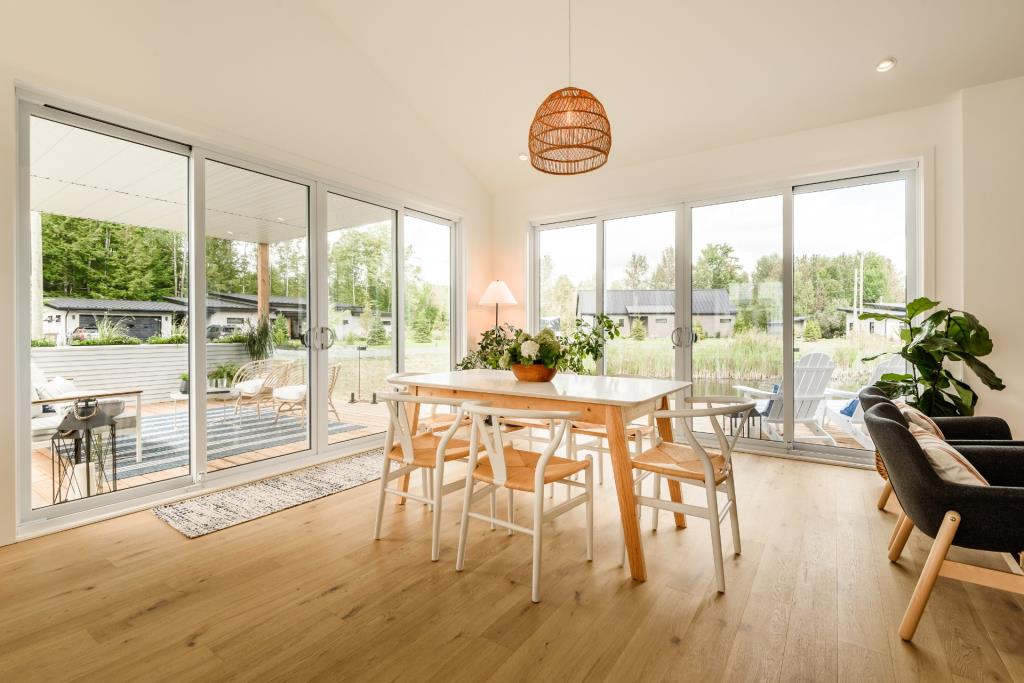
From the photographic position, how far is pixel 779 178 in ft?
13.8

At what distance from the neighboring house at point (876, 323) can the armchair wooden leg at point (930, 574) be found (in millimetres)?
2628

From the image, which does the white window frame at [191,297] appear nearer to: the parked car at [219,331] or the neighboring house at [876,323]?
the parked car at [219,331]

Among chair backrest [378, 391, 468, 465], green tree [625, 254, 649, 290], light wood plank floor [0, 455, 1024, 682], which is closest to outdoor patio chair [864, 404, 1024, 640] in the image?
light wood plank floor [0, 455, 1024, 682]

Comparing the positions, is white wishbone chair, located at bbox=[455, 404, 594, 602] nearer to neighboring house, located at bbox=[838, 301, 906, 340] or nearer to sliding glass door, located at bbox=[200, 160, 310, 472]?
sliding glass door, located at bbox=[200, 160, 310, 472]

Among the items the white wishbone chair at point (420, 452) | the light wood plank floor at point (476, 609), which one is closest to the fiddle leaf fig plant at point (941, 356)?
the light wood plank floor at point (476, 609)

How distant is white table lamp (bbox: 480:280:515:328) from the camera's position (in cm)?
543

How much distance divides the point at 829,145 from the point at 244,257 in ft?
14.9

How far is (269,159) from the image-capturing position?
12.0ft

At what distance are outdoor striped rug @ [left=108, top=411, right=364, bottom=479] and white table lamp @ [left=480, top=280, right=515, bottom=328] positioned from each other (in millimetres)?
2142

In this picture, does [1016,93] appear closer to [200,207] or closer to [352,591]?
[352,591]

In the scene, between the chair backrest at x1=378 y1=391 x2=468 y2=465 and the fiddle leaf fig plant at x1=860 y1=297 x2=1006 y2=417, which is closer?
the chair backrest at x1=378 y1=391 x2=468 y2=465

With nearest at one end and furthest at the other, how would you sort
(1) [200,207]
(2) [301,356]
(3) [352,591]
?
1. (3) [352,591]
2. (1) [200,207]
3. (2) [301,356]

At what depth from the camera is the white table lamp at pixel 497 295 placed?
17.8 feet

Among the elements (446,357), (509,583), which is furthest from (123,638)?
(446,357)
